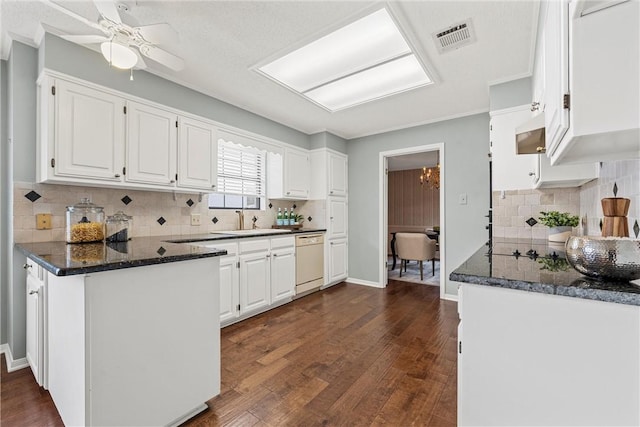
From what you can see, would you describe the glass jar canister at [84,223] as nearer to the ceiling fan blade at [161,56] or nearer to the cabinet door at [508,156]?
the ceiling fan blade at [161,56]

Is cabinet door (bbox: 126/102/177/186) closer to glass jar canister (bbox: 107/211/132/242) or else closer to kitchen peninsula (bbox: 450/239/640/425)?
glass jar canister (bbox: 107/211/132/242)

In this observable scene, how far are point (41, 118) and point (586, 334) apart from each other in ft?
10.5

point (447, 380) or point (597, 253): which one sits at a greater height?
point (597, 253)

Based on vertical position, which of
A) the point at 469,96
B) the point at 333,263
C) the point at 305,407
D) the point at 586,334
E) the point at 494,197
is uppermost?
the point at 469,96

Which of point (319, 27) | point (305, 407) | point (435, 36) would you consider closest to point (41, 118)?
point (319, 27)

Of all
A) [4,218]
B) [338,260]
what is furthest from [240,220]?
[4,218]

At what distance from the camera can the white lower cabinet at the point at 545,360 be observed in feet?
2.51

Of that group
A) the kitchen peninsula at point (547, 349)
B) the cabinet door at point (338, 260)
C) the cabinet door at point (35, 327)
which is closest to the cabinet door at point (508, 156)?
the kitchen peninsula at point (547, 349)

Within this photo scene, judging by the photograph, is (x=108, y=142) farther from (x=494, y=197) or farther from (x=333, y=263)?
(x=494, y=197)

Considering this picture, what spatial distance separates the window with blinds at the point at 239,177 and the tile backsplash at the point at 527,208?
2858mm

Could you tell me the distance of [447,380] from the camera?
6.13 feet

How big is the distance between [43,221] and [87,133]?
74cm

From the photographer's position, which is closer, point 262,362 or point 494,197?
point 262,362

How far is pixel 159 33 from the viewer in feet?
5.24
